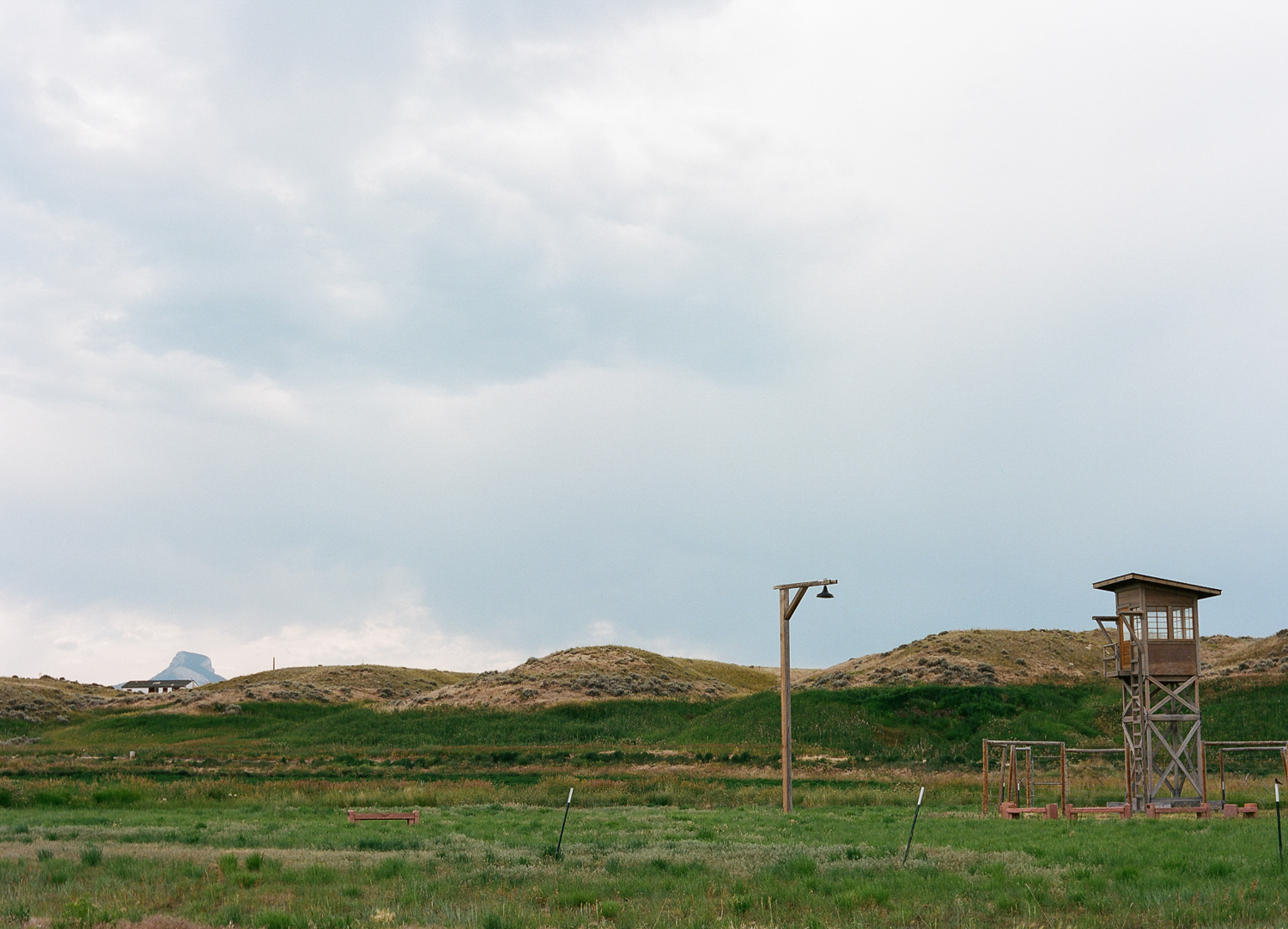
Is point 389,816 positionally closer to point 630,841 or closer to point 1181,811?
point 630,841

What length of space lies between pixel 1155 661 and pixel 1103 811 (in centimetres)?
529

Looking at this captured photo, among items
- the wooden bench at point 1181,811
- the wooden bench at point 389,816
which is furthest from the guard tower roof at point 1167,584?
the wooden bench at point 389,816

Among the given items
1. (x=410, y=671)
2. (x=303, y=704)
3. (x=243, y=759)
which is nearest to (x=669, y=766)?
(x=243, y=759)

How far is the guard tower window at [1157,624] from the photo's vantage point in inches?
1303

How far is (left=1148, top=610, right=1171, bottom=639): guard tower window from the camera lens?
3309cm

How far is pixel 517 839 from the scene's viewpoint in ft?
74.4

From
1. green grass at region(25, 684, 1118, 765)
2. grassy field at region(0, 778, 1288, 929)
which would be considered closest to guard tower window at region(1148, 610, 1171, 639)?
grassy field at region(0, 778, 1288, 929)

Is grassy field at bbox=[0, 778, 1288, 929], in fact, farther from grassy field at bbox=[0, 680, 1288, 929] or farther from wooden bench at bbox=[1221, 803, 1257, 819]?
wooden bench at bbox=[1221, 803, 1257, 819]

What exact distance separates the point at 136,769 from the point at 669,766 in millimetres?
26912

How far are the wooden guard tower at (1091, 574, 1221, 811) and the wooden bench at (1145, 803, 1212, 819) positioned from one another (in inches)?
14.7

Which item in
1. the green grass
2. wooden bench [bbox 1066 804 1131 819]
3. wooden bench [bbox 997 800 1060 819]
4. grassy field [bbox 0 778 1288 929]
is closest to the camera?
grassy field [bbox 0 778 1288 929]

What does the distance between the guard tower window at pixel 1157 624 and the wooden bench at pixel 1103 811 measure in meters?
5.80

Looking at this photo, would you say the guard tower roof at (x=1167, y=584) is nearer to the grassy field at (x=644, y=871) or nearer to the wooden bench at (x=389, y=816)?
the grassy field at (x=644, y=871)

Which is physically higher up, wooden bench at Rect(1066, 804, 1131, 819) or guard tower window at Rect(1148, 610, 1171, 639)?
guard tower window at Rect(1148, 610, 1171, 639)
